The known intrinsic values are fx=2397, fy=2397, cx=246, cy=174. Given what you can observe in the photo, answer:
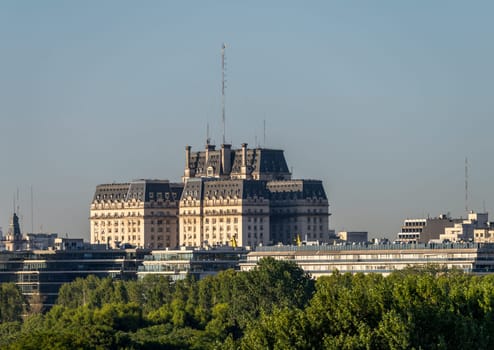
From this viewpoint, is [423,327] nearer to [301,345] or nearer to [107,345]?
[301,345]

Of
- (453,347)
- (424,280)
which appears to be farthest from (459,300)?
(453,347)

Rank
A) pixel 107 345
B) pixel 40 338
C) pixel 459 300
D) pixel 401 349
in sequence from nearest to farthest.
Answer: pixel 401 349 → pixel 459 300 → pixel 40 338 → pixel 107 345

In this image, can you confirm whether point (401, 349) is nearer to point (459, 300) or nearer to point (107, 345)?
point (459, 300)

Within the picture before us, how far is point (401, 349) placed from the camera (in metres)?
146

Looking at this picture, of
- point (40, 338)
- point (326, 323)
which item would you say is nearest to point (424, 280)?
point (326, 323)

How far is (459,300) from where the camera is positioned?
161875 mm

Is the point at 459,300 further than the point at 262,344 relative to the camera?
Yes

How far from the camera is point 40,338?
18588 cm

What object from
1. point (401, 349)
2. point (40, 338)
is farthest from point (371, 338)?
point (40, 338)

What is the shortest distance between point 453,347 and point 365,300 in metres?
7.57

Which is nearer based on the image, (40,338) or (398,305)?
(398,305)

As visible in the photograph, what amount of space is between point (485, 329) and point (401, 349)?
8929 mm

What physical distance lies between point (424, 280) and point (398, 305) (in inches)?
336

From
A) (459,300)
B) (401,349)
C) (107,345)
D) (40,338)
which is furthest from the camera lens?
(107,345)
